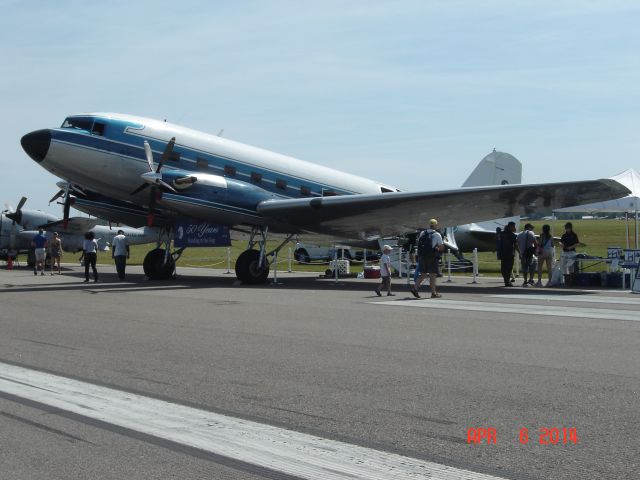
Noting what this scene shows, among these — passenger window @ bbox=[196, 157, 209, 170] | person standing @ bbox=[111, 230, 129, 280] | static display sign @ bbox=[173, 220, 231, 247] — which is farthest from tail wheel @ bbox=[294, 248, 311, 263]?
passenger window @ bbox=[196, 157, 209, 170]

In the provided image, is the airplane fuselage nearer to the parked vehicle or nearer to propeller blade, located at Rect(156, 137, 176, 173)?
propeller blade, located at Rect(156, 137, 176, 173)

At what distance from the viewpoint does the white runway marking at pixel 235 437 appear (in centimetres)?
470

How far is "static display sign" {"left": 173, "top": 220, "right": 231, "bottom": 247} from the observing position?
882 inches

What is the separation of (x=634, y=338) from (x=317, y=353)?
434 cm

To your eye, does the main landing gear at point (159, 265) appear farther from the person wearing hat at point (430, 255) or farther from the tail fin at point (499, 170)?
the tail fin at point (499, 170)

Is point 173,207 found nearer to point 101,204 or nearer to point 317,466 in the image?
point 101,204

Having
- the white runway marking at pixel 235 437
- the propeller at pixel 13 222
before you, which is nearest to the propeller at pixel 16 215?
the propeller at pixel 13 222

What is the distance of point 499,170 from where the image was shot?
28906mm

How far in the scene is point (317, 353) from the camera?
9.25 meters

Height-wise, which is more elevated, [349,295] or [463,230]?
[463,230]

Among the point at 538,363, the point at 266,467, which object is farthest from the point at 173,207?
the point at 266,467

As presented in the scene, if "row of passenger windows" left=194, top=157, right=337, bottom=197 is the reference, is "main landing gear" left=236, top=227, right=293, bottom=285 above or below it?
below

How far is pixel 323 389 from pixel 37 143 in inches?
630

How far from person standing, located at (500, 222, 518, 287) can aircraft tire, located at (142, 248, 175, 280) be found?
10.3m
